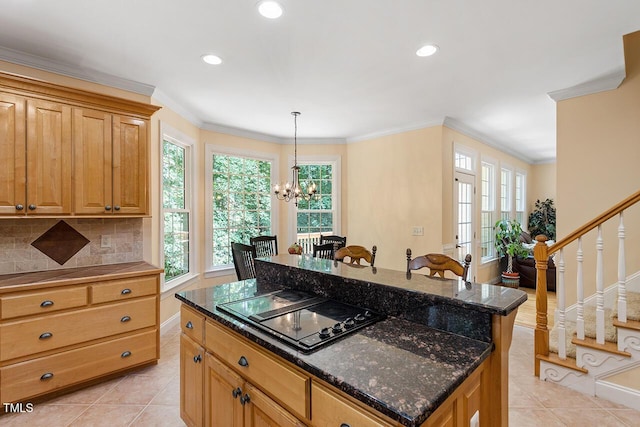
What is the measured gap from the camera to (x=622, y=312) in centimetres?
222

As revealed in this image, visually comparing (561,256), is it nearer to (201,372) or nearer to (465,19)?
(465,19)

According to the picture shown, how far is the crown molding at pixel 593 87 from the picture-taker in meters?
2.91

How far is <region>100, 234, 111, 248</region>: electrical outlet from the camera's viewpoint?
2850 mm

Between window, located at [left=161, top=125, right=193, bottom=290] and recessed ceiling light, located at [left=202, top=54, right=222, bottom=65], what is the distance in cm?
119

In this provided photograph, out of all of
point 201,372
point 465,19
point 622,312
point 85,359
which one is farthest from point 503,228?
point 85,359

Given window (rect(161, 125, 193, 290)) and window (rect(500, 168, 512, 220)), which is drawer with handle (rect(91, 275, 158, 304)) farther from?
window (rect(500, 168, 512, 220))

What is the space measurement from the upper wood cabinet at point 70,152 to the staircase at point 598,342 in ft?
12.1

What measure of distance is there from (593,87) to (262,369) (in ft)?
13.4

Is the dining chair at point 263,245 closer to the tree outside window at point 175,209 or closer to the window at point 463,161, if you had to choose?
the tree outside window at point 175,209

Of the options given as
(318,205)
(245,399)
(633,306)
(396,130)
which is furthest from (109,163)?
(633,306)

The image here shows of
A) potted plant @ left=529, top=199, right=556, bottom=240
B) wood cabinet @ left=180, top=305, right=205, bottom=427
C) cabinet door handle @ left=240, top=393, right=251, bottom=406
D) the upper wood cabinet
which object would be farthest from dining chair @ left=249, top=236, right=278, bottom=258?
potted plant @ left=529, top=199, right=556, bottom=240

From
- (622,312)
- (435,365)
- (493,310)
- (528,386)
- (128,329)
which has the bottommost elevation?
(528,386)

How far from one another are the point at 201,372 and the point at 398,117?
146 inches

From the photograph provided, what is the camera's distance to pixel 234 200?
473 cm
